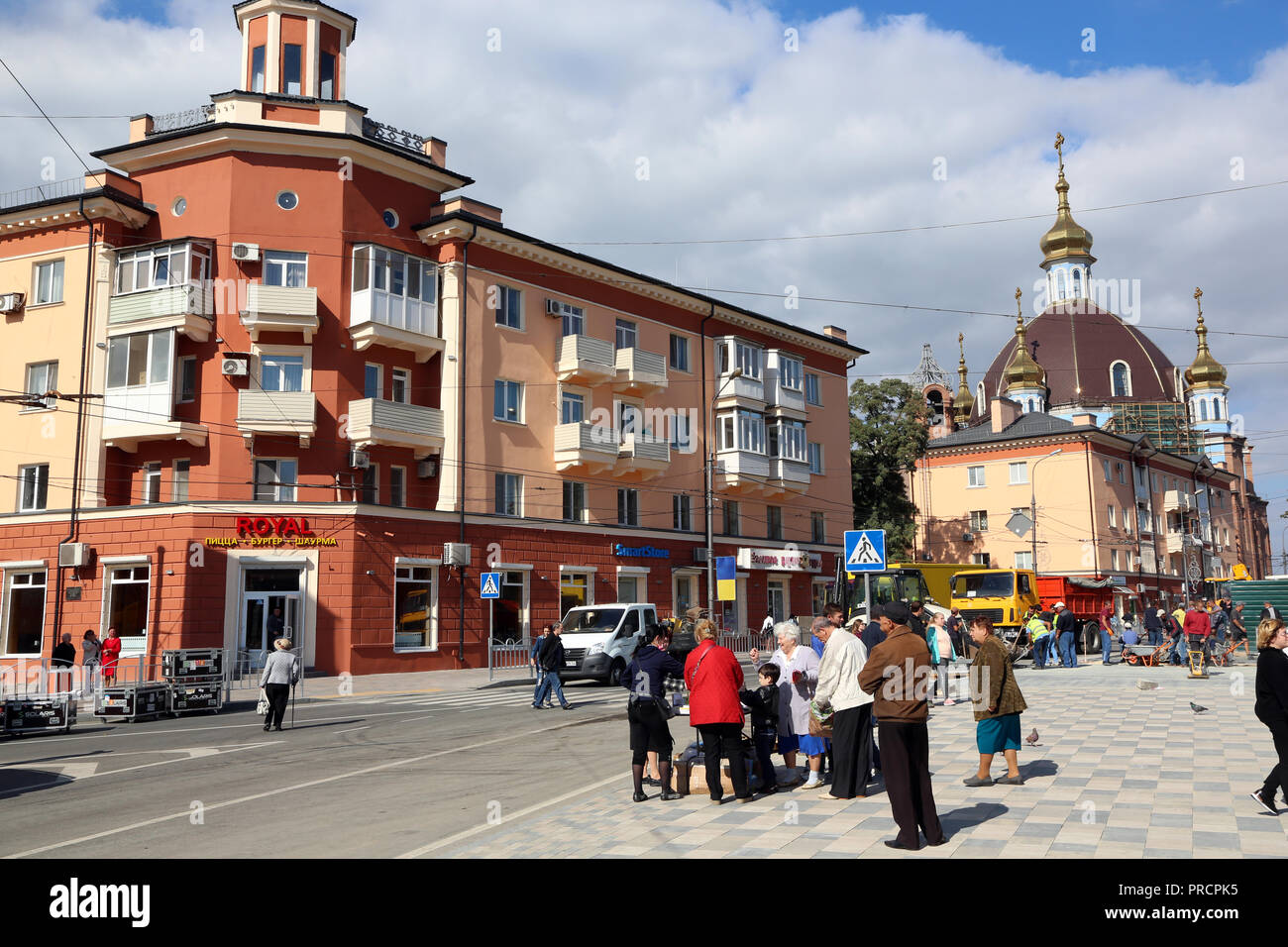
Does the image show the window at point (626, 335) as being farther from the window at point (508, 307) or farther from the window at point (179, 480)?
the window at point (179, 480)

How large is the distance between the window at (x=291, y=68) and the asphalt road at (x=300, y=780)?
23.3 metres

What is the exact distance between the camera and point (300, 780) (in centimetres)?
1201

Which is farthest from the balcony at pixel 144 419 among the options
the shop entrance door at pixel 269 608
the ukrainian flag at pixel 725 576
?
the ukrainian flag at pixel 725 576

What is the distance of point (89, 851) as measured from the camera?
27.3 feet

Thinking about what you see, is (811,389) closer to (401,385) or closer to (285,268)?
(401,385)


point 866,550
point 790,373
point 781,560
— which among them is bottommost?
point 866,550

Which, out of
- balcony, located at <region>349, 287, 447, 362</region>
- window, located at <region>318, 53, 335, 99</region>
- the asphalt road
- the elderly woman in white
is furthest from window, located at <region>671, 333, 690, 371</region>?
the elderly woman in white

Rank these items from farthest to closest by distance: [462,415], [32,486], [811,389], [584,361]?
1. [811,389]
2. [584,361]
3. [462,415]
4. [32,486]

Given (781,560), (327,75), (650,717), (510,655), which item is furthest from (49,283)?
(650,717)

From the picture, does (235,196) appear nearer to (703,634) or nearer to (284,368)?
(284,368)

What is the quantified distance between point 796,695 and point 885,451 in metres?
48.0

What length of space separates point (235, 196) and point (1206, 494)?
79439 millimetres

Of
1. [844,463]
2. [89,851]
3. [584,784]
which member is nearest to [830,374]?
[844,463]

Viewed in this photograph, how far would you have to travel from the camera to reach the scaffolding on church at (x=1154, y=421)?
259ft
